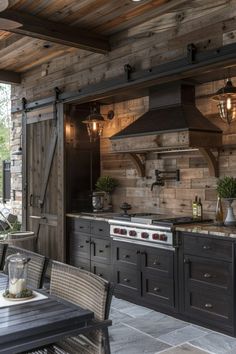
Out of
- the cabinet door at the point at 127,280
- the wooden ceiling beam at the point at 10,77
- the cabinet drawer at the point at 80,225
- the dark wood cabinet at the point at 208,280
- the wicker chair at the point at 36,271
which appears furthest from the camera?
the wooden ceiling beam at the point at 10,77

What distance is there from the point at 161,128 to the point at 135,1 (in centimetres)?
127

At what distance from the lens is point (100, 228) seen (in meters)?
5.10

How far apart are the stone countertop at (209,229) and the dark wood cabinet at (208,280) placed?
55mm

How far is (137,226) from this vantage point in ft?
14.7

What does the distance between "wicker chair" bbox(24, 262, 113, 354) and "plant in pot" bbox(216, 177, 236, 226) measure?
2.18m

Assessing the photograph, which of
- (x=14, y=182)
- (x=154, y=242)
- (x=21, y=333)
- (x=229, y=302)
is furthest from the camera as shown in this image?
(x=14, y=182)

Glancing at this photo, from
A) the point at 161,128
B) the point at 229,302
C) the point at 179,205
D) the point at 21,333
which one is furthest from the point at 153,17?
the point at 21,333

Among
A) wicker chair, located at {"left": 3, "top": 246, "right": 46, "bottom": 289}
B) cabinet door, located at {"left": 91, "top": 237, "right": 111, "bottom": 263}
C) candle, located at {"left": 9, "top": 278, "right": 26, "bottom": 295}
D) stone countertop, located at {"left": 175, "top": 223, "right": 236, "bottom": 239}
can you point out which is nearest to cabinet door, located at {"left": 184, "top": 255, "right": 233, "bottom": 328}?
stone countertop, located at {"left": 175, "top": 223, "right": 236, "bottom": 239}

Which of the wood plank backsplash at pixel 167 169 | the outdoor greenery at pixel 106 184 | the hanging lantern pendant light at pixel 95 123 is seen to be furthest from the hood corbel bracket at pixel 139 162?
the hanging lantern pendant light at pixel 95 123

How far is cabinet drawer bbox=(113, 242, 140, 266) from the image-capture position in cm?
456

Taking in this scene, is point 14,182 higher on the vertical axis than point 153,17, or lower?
lower

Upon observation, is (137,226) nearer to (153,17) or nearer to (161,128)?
(161,128)

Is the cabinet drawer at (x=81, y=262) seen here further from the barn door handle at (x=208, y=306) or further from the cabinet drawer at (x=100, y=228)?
the barn door handle at (x=208, y=306)

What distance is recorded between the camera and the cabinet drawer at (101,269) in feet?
16.4
